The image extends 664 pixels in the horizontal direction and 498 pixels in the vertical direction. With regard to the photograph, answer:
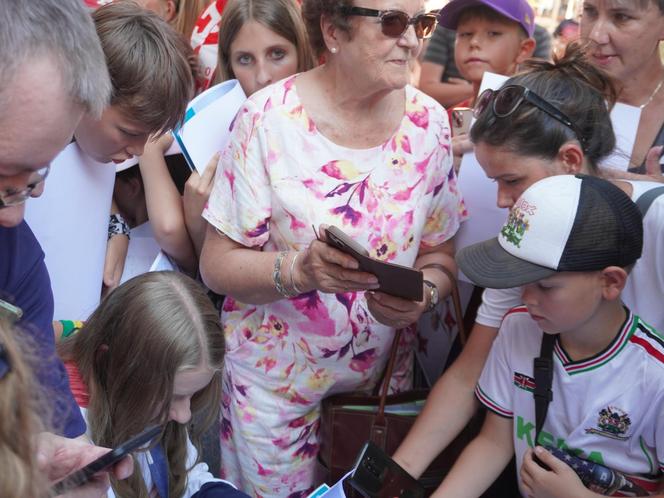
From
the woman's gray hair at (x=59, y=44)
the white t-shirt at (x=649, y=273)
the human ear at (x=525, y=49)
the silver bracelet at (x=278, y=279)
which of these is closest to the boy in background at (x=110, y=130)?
the silver bracelet at (x=278, y=279)

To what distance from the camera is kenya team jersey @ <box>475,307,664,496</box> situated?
176 centimetres

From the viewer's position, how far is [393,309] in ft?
6.55

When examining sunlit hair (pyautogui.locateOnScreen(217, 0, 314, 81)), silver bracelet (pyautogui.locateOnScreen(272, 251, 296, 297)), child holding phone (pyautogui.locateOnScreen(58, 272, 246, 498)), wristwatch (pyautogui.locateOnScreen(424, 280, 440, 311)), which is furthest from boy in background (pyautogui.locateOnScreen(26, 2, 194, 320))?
wristwatch (pyautogui.locateOnScreen(424, 280, 440, 311))

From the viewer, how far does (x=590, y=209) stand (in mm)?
1770

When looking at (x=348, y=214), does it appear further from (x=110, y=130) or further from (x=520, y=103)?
(x=110, y=130)

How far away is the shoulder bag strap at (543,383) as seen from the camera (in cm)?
187

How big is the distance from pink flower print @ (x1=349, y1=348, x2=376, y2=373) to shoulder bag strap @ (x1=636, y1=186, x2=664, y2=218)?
0.78 metres

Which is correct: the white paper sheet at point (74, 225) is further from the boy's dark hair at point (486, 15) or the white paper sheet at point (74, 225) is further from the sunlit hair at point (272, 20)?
the boy's dark hair at point (486, 15)

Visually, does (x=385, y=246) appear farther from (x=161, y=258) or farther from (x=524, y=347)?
(x=161, y=258)

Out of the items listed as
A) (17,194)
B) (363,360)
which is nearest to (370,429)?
(363,360)

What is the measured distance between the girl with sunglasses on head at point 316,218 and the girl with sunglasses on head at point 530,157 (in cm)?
18

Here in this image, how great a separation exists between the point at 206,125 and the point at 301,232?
0.57 metres

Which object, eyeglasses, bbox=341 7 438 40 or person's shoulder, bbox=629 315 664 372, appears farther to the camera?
eyeglasses, bbox=341 7 438 40

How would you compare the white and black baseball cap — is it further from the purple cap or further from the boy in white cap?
the purple cap
